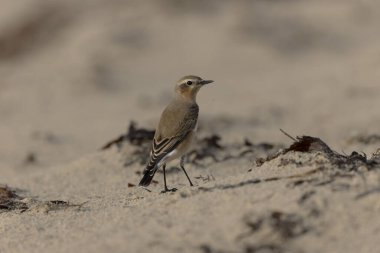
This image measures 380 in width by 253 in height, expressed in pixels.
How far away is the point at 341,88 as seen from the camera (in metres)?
14.4

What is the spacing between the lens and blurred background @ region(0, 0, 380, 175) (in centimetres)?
1223

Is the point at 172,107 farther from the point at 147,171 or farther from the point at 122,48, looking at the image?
the point at 122,48

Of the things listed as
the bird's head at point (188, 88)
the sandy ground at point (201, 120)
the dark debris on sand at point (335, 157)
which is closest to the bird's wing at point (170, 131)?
the sandy ground at point (201, 120)

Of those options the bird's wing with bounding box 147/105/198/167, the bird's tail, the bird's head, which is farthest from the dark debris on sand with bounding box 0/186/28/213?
the bird's head

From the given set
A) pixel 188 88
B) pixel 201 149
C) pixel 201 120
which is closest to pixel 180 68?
pixel 201 120

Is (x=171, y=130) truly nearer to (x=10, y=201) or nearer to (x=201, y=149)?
(x=10, y=201)

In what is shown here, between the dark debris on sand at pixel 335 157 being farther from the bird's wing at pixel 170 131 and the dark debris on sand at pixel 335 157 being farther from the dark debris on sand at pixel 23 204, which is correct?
the dark debris on sand at pixel 23 204

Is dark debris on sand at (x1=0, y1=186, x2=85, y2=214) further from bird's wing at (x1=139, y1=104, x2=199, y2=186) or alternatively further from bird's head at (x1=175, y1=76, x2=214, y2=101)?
bird's head at (x1=175, y1=76, x2=214, y2=101)

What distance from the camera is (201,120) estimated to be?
40.1ft

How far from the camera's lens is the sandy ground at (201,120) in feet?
16.6

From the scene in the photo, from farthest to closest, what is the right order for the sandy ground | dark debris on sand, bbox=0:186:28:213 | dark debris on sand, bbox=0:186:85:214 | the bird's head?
1. the bird's head
2. dark debris on sand, bbox=0:186:28:213
3. dark debris on sand, bbox=0:186:85:214
4. the sandy ground

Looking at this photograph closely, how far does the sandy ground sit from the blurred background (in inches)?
1.7

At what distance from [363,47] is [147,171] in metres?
11.7

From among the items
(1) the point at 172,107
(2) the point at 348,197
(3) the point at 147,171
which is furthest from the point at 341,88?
(2) the point at 348,197
